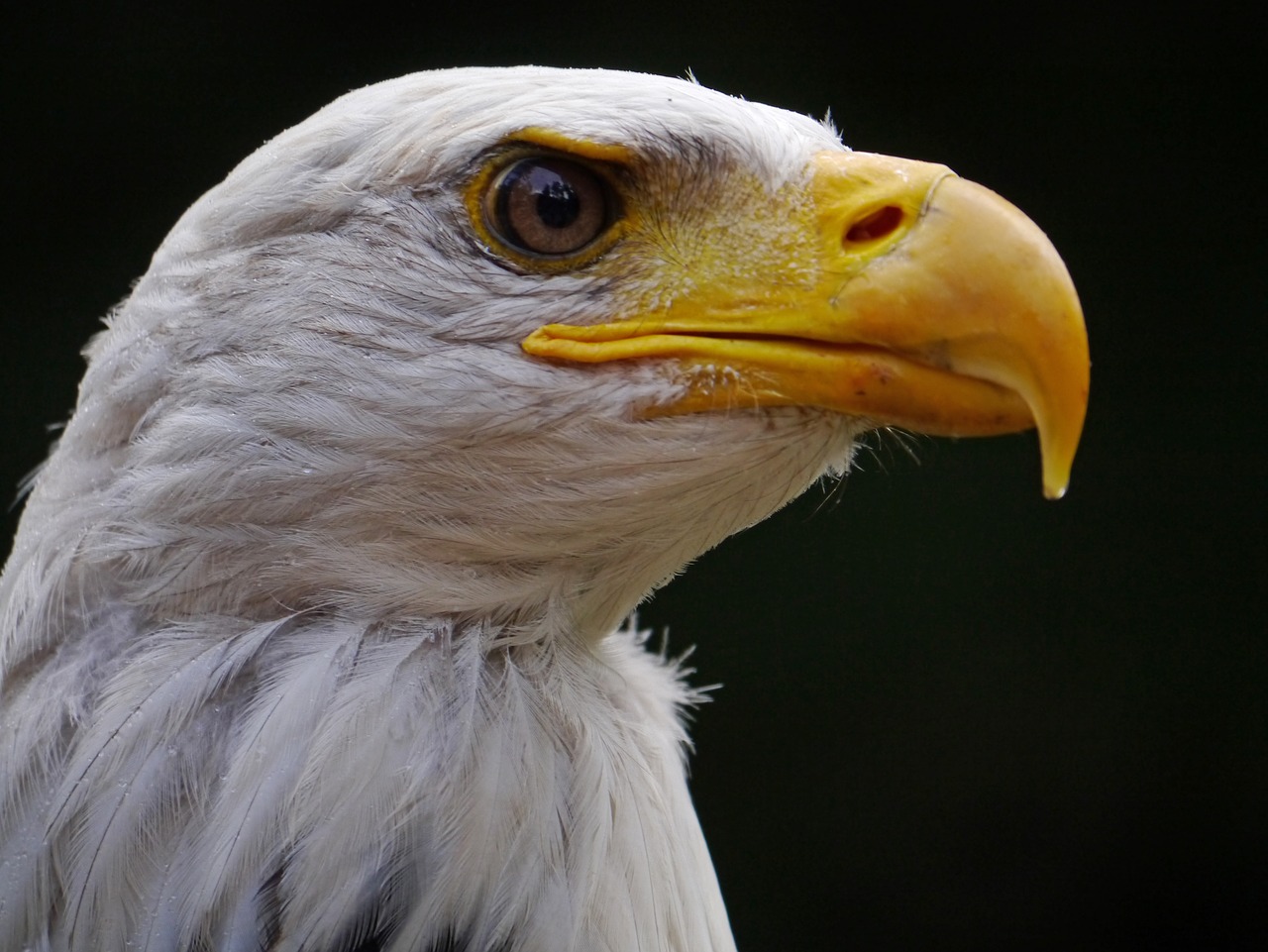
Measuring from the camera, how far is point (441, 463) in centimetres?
153

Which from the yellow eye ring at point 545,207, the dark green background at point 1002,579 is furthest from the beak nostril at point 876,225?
the dark green background at point 1002,579

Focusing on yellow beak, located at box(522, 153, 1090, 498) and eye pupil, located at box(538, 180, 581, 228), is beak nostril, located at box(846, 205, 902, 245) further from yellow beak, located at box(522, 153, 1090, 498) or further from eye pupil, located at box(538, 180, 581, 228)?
eye pupil, located at box(538, 180, 581, 228)

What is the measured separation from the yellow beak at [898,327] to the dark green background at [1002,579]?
275 centimetres

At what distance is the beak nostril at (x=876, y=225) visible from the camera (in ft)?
4.99

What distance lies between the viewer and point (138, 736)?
58.0 inches

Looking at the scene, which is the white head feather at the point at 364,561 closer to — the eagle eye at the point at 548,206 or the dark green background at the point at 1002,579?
the eagle eye at the point at 548,206

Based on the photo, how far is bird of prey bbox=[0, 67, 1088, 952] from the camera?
1.45m

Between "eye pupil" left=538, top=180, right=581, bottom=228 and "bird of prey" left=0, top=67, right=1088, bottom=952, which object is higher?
"eye pupil" left=538, top=180, right=581, bottom=228

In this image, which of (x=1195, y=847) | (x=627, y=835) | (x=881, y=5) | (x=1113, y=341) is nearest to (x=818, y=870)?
(x=1195, y=847)

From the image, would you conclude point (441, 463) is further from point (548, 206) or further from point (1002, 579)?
point (1002, 579)

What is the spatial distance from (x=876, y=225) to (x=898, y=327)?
0.52 feet

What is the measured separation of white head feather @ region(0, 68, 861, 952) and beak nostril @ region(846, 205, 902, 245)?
0.12 meters

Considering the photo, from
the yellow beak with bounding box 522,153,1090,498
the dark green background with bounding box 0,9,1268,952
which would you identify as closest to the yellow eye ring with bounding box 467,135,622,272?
the yellow beak with bounding box 522,153,1090,498

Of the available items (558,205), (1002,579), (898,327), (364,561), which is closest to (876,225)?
(898,327)
